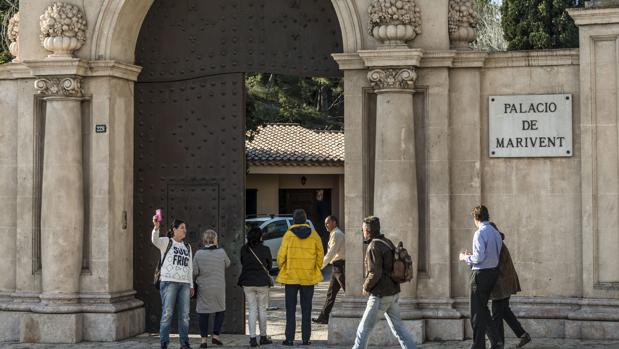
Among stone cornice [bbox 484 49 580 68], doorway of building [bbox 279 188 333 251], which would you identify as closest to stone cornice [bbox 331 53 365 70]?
stone cornice [bbox 484 49 580 68]

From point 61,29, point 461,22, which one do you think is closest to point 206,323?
point 61,29

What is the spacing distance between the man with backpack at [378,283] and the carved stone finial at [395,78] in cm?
260

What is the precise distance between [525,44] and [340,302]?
63.8ft

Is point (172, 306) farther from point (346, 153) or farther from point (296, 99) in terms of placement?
point (296, 99)

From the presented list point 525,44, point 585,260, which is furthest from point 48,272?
point 525,44

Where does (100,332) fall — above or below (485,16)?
below

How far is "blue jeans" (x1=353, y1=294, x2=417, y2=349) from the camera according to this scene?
41.0ft

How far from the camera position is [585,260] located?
14.4 meters

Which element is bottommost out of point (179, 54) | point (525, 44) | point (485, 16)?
point (179, 54)

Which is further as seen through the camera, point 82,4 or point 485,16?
point 485,16

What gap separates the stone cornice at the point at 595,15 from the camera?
46.6ft

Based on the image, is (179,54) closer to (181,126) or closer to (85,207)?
(181,126)

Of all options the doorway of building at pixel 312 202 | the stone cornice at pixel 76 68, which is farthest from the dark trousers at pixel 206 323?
the doorway of building at pixel 312 202

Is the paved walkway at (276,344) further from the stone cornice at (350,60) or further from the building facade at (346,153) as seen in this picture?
the stone cornice at (350,60)
